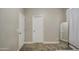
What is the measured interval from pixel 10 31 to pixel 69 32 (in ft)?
Answer: 4.13

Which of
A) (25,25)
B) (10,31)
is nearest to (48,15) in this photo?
(25,25)

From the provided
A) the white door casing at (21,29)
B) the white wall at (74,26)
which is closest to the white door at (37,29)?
the white door casing at (21,29)

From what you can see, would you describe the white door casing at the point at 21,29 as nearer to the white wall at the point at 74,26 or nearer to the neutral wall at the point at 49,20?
the neutral wall at the point at 49,20

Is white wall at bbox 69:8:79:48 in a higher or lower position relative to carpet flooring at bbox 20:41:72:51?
higher

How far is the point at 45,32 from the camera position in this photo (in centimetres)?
326

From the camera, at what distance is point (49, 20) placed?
10.6ft

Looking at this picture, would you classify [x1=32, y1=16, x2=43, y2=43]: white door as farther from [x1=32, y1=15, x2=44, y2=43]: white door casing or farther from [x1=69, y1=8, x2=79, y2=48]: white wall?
[x1=69, y1=8, x2=79, y2=48]: white wall

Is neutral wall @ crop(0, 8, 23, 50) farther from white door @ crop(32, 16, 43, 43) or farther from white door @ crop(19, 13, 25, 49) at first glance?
white door @ crop(32, 16, 43, 43)

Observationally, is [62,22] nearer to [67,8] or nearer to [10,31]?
[67,8]

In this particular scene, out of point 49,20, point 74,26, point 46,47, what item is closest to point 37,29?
point 49,20

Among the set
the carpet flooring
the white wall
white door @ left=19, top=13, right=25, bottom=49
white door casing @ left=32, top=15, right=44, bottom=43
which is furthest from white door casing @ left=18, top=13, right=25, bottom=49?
the white wall

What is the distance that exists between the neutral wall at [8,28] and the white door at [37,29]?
367 millimetres

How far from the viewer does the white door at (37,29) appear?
3238 millimetres

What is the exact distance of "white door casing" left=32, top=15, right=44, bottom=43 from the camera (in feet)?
10.6
